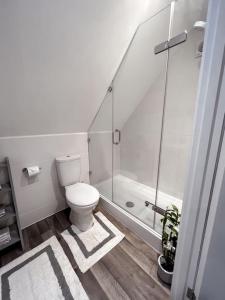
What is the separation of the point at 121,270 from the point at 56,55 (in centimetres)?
188

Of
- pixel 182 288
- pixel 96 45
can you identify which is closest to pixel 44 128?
pixel 96 45

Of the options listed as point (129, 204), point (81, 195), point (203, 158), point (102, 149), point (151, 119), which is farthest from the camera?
point (102, 149)

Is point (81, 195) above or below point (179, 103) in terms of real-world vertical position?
below

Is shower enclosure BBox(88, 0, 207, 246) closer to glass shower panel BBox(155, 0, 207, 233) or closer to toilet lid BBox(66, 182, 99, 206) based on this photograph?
glass shower panel BBox(155, 0, 207, 233)

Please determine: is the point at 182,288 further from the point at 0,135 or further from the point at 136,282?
the point at 0,135

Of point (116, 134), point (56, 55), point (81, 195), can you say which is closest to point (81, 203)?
point (81, 195)

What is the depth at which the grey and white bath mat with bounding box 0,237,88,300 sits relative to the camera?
1.03 metres

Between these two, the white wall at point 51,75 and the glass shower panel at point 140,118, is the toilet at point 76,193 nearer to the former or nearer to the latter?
the white wall at point 51,75

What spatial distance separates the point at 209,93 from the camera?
2.02 feet

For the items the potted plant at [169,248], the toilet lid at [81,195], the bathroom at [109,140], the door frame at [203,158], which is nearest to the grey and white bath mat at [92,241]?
the bathroom at [109,140]

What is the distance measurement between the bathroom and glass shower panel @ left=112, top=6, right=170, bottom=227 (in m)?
0.02

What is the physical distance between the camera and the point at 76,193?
161 centimetres

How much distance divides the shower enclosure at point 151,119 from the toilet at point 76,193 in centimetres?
41

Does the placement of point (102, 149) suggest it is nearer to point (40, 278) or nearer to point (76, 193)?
point (76, 193)
